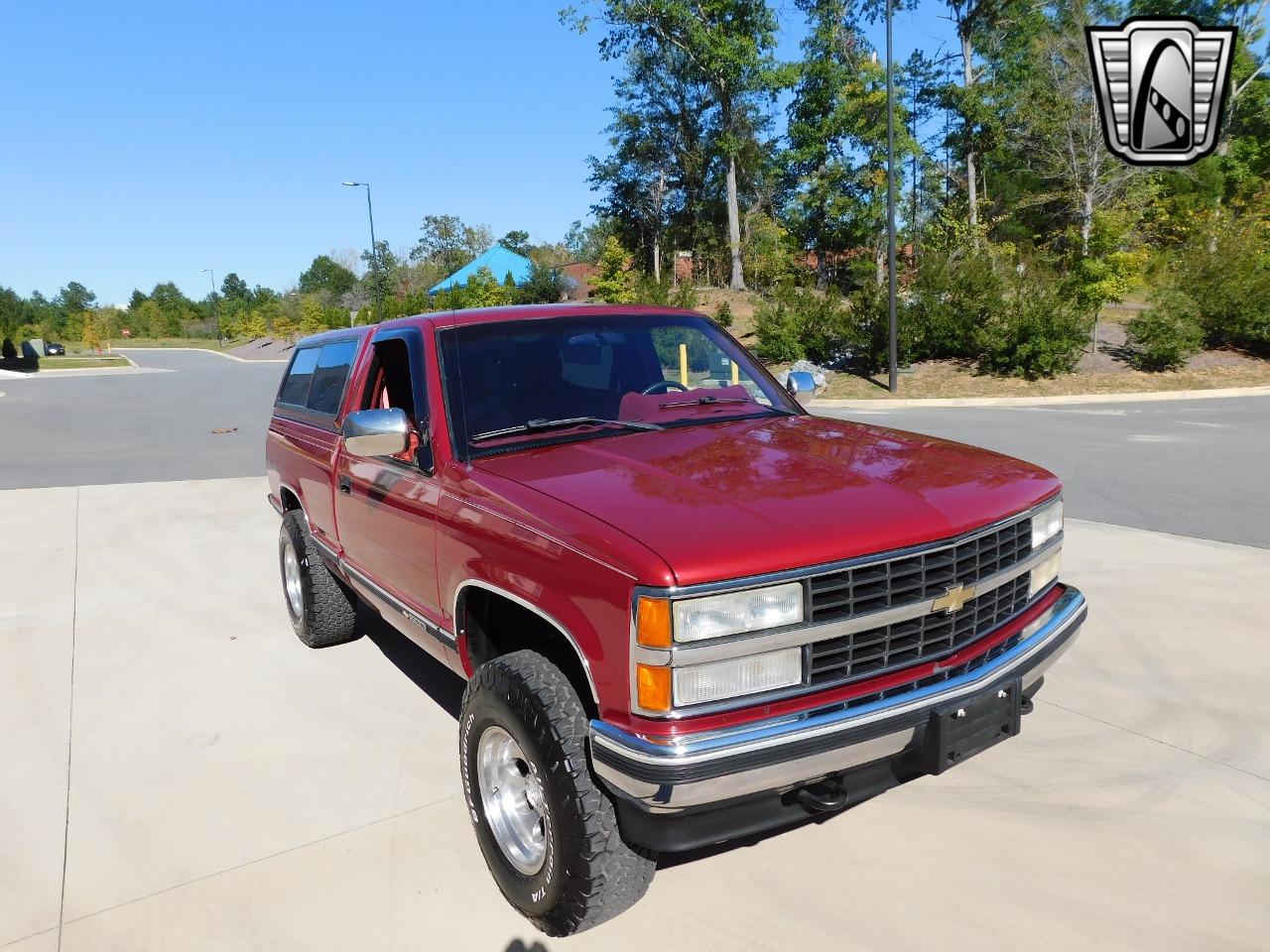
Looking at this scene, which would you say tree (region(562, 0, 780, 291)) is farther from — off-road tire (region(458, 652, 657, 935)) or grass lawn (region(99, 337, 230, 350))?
grass lawn (region(99, 337, 230, 350))

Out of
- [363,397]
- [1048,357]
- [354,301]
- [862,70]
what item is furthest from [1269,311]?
[354,301]

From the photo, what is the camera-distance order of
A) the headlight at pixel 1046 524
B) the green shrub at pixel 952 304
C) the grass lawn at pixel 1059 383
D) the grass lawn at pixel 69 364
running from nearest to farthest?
the headlight at pixel 1046 524, the grass lawn at pixel 1059 383, the green shrub at pixel 952 304, the grass lawn at pixel 69 364

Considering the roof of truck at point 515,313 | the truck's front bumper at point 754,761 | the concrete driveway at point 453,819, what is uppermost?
the roof of truck at point 515,313

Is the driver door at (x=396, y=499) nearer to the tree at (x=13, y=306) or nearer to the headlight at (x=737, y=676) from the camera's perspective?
the headlight at (x=737, y=676)

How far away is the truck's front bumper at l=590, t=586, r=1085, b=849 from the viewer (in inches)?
83.9

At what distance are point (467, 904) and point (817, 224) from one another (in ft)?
144

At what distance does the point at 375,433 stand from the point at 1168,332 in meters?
21.5

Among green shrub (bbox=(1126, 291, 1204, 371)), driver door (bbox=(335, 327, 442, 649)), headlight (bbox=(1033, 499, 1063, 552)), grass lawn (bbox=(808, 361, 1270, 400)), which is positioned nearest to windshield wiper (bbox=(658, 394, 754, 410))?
driver door (bbox=(335, 327, 442, 649))

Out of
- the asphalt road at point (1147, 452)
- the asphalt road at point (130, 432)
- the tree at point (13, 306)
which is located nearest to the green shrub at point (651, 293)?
the asphalt road at point (1147, 452)

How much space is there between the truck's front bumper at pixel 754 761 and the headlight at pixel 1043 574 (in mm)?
666

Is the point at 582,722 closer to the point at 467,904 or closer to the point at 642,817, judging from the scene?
the point at 642,817

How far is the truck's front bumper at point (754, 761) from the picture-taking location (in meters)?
2.13

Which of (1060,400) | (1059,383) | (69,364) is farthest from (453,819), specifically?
(69,364)

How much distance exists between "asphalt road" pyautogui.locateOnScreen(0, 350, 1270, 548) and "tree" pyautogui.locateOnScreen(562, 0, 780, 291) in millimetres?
25129
